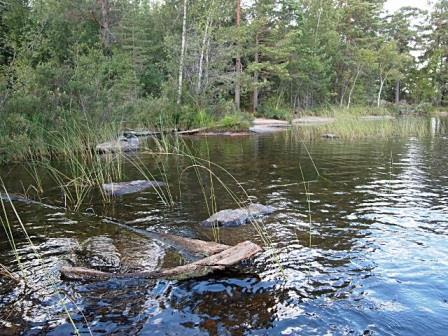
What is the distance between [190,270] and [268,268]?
0.74 metres

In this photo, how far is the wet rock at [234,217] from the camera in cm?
518

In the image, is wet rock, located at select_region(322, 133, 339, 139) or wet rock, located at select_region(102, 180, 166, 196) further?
wet rock, located at select_region(322, 133, 339, 139)

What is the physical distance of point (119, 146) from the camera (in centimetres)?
779

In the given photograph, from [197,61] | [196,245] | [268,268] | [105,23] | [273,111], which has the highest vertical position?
[105,23]

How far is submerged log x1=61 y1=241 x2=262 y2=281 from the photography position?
11.5ft

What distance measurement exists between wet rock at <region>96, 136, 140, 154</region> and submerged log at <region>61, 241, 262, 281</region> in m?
3.81

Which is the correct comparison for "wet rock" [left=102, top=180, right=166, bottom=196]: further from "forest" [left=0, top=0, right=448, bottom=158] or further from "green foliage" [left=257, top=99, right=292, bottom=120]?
"green foliage" [left=257, top=99, right=292, bottom=120]

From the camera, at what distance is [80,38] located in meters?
23.1

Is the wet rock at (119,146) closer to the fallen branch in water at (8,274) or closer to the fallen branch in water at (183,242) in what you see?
the fallen branch in water at (183,242)

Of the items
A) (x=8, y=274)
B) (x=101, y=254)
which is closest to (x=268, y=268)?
(x=101, y=254)

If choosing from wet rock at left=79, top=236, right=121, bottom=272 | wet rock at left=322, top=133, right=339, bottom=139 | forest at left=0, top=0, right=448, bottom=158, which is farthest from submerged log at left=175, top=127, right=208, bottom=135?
wet rock at left=79, top=236, right=121, bottom=272

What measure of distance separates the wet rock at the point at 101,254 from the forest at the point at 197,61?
5010mm

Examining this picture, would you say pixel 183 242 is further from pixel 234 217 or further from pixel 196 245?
pixel 234 217

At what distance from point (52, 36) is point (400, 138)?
17796 mm
